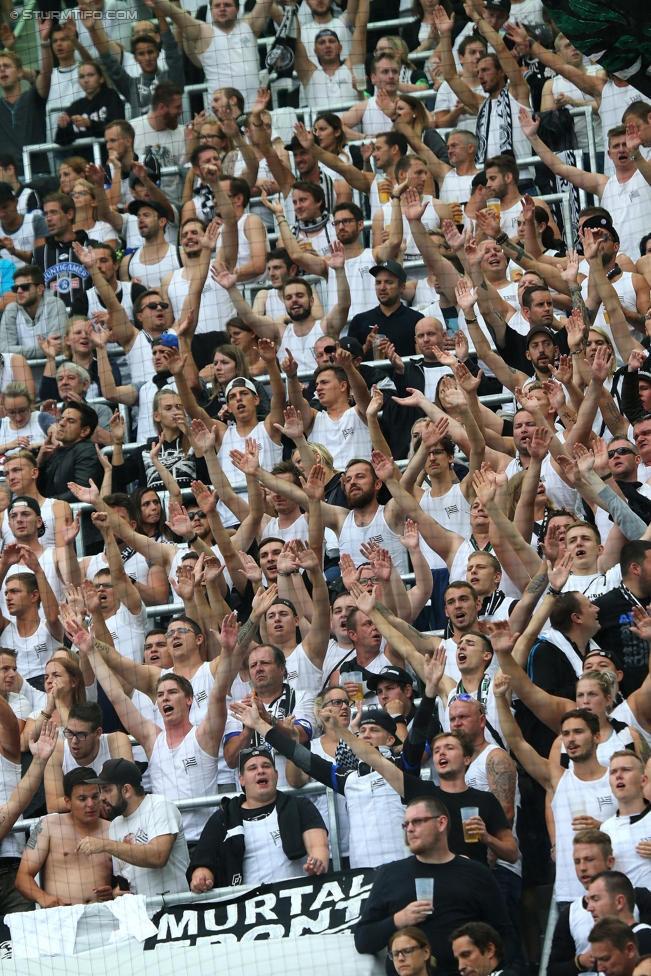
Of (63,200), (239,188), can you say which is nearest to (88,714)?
(239,188)

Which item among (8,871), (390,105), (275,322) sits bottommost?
(8,871)

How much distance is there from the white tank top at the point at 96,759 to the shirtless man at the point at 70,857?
1.17 feet

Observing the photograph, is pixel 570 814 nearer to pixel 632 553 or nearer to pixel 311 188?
pixel 632 553

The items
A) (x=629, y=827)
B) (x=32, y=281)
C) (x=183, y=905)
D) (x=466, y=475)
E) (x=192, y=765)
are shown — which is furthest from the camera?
A: (x=32, y=281)

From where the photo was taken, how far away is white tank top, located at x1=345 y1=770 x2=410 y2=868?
7.22m

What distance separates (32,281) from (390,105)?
2.86m

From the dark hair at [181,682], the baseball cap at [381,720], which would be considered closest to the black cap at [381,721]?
the baseball cap at [381,720]

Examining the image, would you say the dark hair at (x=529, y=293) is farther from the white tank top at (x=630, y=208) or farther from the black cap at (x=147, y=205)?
the black cap at (x=147, y=205)

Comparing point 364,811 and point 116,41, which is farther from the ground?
point 116,41

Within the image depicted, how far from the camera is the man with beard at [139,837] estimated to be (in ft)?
24.5

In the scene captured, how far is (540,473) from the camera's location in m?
8.60

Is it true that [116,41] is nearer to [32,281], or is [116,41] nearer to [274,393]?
[32,281]

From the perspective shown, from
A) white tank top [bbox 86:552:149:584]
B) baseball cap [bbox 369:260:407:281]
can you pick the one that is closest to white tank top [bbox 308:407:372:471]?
baseball cap [bbox 369:260:407:281]

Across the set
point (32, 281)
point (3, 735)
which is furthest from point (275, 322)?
point (3, 735)
